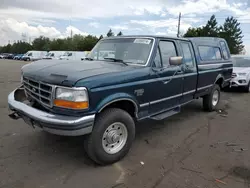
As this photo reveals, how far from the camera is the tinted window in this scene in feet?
19.4

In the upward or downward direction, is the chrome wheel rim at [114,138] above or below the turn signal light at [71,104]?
below

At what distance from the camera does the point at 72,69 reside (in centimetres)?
336

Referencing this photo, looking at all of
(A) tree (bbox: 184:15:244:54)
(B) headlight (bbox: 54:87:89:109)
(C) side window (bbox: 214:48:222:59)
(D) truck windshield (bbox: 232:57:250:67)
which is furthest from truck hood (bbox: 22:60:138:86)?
(A) tree (bbox: 184:15:244:54)

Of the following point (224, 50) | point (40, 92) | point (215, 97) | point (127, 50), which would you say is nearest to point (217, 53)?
point (224, 50)

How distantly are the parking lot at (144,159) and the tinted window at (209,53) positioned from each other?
1.83 metres

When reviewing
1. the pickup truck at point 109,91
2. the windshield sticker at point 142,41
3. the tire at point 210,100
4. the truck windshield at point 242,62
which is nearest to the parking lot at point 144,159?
the pickup truck at point 109,91

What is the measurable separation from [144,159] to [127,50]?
2028 millimetres

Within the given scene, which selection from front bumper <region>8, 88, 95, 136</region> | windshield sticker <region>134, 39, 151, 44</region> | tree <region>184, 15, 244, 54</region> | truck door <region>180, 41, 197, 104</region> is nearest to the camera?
front bumper <region>8, 88, 95, 136</region>

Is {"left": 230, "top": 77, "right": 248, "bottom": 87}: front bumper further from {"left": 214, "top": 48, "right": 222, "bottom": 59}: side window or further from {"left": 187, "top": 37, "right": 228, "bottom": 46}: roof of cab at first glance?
{"left": 214, "top": 48, "right": 222, "bottom": 59}: side window

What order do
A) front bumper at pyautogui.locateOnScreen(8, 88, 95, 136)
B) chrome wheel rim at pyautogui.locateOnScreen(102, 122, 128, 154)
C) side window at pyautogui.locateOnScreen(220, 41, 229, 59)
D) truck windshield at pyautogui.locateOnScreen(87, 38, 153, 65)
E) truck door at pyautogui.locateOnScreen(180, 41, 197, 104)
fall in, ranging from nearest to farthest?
front bumper at pyautogui.locateOnScreen(8, 88, 95, 136)
chrome wheel rim at pyautogui.locateOnScreen(102, 122, 128, 154)
truck windshield at pyautogui.locateOnScreen(87, 38, 153, 65)
truck door at pyautogui.locateOnScreen(180, 41, 197, 104)
side window at pyautogui.locateOnScreen(220, 41, 229, 59)

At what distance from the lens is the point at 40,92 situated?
339 cm

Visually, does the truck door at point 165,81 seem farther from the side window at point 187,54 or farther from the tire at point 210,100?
the tire at point 210,100

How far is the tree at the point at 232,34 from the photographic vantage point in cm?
4856

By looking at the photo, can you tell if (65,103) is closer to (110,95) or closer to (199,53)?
(110,95)
